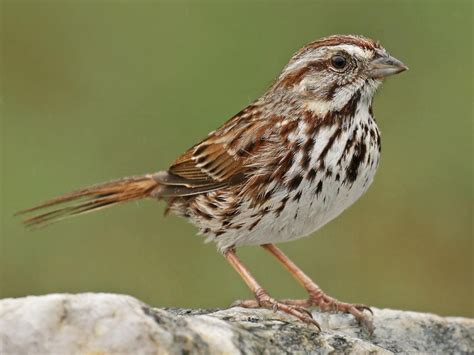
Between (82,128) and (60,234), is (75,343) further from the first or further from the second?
(82,128)

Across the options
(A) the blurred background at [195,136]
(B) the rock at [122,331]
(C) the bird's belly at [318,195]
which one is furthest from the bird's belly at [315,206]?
(A) the blurred background at [195,136]

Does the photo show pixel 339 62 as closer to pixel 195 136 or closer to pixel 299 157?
pixel 299 157

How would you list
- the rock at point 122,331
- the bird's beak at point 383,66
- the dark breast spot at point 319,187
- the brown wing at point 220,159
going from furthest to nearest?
the brown wing at point 220,159 → the bird's beak at point 383,66 → the dark breast spot at point 319,187 → the rock at point 122,331

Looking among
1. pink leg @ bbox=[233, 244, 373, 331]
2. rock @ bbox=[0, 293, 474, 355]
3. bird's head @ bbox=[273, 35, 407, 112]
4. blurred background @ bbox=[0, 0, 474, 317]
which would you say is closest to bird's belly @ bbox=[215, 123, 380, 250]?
bird's head @ bbox=[273, 35, 407, 112]

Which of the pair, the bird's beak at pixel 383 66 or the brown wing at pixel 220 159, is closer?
the bird's beak at pixel 383 66

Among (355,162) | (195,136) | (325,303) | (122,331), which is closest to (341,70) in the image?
(355,162)

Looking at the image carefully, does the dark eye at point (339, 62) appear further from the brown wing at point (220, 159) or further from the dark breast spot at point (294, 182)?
the dark breast spot at point (294, 182)

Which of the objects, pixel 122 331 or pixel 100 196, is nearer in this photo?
pixel 122 331

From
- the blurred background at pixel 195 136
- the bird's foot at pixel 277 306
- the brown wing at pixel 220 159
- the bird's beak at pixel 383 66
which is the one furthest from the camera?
the blurred background at pixel 195 136
